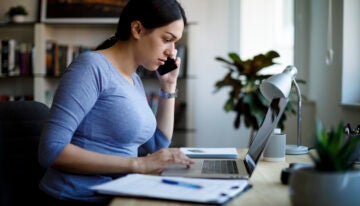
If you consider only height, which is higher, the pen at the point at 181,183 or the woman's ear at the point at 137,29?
the woman's ear at the point at 137,29

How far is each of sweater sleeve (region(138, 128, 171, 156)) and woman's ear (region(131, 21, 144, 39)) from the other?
440mm

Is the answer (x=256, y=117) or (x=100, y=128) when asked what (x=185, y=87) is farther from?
(x=100, y=128)

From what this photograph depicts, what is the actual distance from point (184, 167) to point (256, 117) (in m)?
1.96

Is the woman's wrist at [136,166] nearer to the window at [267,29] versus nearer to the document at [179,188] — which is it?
the document at [179,188]

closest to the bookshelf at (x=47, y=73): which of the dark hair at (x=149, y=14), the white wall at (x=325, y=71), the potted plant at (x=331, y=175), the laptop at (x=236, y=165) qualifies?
the white wall at (x=325, y=71)

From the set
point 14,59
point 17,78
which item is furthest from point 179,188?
point 17,78

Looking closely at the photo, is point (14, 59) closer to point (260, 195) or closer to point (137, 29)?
point (137, 29)

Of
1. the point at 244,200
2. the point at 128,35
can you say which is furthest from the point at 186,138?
the point at 244,200

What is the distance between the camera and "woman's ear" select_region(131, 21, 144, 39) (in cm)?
→ 142

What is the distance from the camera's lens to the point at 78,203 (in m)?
1.20

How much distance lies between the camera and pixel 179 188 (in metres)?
0.94

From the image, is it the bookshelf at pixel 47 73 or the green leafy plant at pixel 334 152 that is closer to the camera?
the green leafy plant at pixel 334 152

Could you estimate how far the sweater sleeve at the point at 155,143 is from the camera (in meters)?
1.68

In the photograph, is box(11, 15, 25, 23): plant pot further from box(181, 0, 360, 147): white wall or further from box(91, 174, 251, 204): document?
box(91, 174, 251, 204): document
